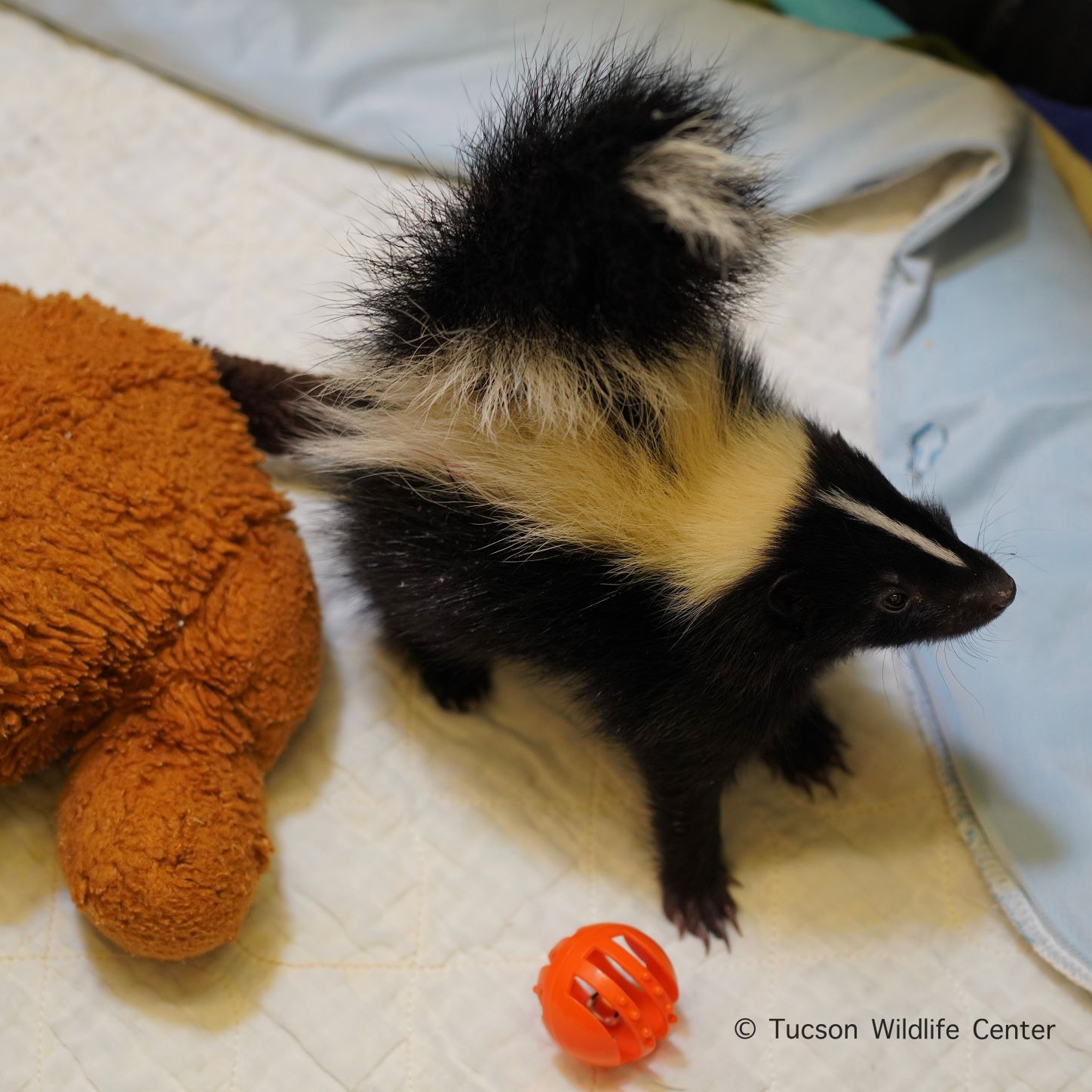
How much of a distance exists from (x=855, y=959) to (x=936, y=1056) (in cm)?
12

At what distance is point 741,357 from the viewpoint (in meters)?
1.16

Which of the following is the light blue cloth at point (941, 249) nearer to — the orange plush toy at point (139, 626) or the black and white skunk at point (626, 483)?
the black and white skunk at point (626, 483)

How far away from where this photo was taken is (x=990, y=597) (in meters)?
1.08

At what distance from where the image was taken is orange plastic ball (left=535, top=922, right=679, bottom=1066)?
3.35 feet

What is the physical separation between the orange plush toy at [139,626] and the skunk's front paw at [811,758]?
56 cm

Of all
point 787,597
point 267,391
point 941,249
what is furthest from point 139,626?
point 941,249

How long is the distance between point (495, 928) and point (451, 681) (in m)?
0.29

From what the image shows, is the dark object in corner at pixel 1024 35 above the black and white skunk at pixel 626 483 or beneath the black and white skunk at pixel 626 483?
above

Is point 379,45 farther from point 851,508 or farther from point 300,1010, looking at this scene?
point 300,1010

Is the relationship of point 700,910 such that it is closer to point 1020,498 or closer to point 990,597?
point 990,597

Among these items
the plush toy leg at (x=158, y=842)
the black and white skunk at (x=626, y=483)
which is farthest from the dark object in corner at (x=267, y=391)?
the plush toy leg at (x=158, y=842)

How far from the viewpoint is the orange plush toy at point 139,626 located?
1.01 meters

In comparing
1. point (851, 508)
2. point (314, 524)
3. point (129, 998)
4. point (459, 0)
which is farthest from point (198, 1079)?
point (459, 0)

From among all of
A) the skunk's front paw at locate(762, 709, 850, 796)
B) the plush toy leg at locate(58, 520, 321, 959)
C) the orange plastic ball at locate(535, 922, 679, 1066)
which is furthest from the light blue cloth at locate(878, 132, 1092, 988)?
the plush toy leg at locate(58, 520, 321, 959)
